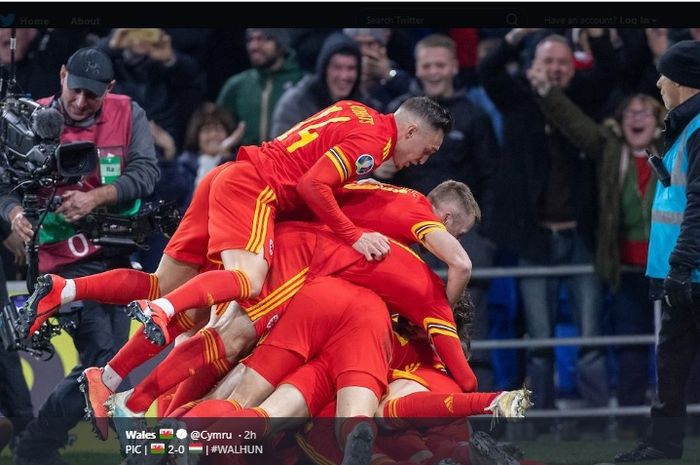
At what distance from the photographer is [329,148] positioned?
5.81 metres

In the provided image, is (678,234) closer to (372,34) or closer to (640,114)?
(640,114)

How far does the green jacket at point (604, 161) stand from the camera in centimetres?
723

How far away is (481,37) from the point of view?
7188mm

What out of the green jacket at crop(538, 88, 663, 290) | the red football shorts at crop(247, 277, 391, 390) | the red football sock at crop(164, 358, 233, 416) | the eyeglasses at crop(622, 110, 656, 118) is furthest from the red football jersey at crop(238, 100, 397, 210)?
the eyeglasses at crop(622, 110, 656, 118)

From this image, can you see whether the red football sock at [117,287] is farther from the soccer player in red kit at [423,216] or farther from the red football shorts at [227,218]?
the soccer player in red kit at [423,216]

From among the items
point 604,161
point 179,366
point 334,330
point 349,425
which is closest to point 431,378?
point 334,330

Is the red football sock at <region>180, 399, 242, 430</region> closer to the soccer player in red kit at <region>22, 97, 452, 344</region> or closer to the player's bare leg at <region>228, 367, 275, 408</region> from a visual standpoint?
the player's bare leg at <region>228, 367, 275, 408</region>

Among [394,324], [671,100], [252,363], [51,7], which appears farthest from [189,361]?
[671,100]

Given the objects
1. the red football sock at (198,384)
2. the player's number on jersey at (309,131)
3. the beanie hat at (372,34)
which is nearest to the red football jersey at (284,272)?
the red football sock at (198,384)

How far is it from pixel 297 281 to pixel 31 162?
1162 mm

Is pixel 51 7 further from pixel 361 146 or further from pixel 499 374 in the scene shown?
pixel 499 374

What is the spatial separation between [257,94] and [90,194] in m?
1.53

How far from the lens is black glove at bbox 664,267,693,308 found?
18.9 feet

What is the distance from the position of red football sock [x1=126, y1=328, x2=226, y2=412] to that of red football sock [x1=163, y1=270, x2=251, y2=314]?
216 mm
